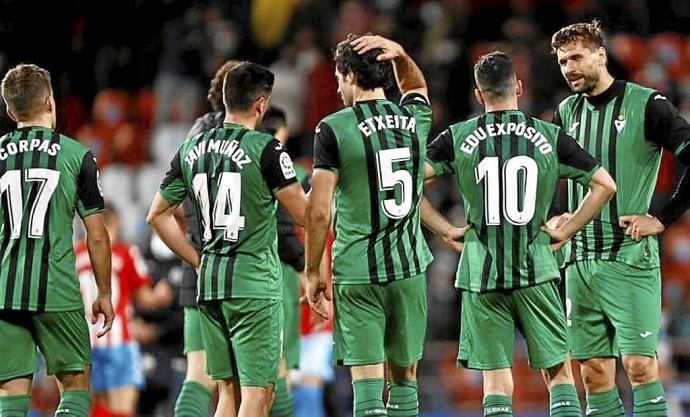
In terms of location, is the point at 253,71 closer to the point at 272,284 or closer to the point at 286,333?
the point at 272,284

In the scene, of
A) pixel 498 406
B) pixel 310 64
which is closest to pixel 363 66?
pixel 498 406

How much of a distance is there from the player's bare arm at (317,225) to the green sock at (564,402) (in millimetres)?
1262

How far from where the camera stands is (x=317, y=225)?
675 centimetres

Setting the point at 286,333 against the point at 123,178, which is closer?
the point at 286,333

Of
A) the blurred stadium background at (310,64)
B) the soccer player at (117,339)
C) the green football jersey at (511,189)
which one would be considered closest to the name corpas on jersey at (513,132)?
Result: the green football jersey at (511,189)

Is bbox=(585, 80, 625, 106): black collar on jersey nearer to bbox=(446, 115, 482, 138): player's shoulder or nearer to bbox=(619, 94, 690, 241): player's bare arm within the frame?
bbox=(619, 94, 690, 241): player's bare arm

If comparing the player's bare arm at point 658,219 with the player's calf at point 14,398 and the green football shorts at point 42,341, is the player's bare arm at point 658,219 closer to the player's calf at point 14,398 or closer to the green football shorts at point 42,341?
the green football shorts at point 42,341

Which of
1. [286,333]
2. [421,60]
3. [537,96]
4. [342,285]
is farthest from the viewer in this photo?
[421,60]

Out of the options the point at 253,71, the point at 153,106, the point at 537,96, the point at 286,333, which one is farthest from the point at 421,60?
the point at 253,71

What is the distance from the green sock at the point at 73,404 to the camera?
22.7ft

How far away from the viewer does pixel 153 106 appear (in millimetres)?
14711

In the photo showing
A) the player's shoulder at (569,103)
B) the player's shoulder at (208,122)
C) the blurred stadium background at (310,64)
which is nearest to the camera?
the player's shoulder at (569,103)

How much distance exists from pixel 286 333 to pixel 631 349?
2460 mm

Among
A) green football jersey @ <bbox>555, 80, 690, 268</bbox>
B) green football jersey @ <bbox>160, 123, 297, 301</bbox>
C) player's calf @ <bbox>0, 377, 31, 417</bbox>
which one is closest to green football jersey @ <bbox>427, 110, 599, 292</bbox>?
green football jersey @ <bbox>555, 80, 690, 268</bbox>
